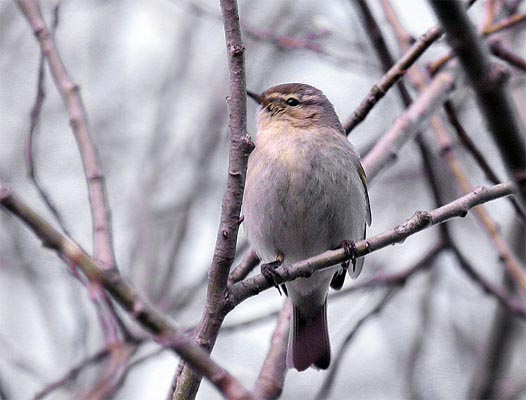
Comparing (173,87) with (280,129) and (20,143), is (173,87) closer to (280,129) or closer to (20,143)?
(20,143)

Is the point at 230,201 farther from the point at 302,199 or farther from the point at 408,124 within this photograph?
the point at 408,124

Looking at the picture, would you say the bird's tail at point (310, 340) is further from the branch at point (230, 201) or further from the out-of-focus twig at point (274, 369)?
the branch at point (230, 201)

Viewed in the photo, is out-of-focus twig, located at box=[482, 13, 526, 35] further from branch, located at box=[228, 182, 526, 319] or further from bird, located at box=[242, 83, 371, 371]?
branch, located at box=[228, 182, 526, 319]

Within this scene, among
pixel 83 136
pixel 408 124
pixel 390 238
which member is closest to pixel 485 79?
pixel 390 238

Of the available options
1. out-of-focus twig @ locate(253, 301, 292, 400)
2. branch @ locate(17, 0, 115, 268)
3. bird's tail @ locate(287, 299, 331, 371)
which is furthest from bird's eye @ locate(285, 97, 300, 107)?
branch @ locate(17, 0, 115, 268)

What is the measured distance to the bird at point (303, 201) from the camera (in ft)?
13.3

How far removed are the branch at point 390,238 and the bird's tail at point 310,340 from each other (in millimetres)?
1581

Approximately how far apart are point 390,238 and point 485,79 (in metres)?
1.39

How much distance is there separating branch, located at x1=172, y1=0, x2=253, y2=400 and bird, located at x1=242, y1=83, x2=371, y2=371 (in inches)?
61.1

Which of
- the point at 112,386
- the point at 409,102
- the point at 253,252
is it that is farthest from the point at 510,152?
the point at 409,102

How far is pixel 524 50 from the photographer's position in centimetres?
636

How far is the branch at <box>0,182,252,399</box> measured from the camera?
146 cm

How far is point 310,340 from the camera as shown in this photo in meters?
4.47

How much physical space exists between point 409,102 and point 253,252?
125cm
